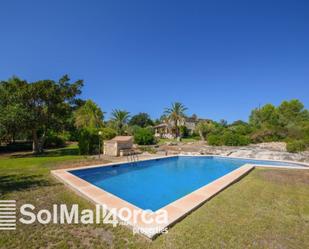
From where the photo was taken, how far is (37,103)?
15.9 meters

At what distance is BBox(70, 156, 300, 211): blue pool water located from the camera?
7180 millimetres

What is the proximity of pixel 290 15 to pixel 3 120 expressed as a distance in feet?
73.2

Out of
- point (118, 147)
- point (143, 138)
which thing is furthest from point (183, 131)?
point (118, 147)

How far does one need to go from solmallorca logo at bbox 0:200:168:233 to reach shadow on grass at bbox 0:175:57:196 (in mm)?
1718

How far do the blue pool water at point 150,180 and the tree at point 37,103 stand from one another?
8.71m

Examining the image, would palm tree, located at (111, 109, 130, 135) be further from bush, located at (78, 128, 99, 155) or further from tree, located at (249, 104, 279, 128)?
tree, located at (249, 104, 279, 128)

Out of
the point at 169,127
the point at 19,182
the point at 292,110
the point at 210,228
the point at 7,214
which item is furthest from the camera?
the point at 169,127

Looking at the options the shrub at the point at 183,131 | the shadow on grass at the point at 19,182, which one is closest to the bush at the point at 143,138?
the shrub at the point at 183,131

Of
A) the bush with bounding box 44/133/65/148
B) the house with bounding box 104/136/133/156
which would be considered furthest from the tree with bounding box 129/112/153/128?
the house with bounding box 104/136/133/156

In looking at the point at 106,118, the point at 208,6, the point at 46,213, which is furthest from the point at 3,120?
the point at 106,118

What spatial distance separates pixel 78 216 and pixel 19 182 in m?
4.87

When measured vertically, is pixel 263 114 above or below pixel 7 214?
above

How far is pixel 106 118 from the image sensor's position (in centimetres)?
3425

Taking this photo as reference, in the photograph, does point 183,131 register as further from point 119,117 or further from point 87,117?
point 87,117
